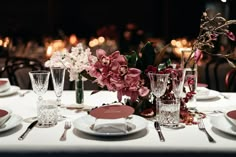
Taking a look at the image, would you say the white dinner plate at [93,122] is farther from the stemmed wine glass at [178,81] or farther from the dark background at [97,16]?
the dark background at [97,16]

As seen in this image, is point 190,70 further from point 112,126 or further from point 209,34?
point 112,126

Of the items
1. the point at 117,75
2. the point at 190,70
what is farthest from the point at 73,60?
the point at 190,70

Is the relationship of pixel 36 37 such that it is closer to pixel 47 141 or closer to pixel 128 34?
Result: pixel 128 34

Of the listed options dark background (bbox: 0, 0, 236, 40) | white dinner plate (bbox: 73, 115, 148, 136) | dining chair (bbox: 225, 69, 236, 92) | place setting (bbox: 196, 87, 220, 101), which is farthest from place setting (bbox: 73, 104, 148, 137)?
dark background (bbox: 0, 0, 236, 40)

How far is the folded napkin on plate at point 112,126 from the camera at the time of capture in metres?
1.26

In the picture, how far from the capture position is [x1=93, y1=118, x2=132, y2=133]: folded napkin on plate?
1265mm

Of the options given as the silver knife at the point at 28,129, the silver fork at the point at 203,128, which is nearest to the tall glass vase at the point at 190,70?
the silver fork at the point at 203,128

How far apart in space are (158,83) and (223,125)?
28 cm

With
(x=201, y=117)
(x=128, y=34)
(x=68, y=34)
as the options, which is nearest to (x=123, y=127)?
(x=201, y=117)

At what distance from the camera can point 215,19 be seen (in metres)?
1.52

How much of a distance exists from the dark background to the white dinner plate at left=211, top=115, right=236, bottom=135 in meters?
5.65

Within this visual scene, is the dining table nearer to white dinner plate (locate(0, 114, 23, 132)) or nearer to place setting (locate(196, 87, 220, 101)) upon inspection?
white dinner plate (locate(0, 114, 23, 132))

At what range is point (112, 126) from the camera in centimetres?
132
